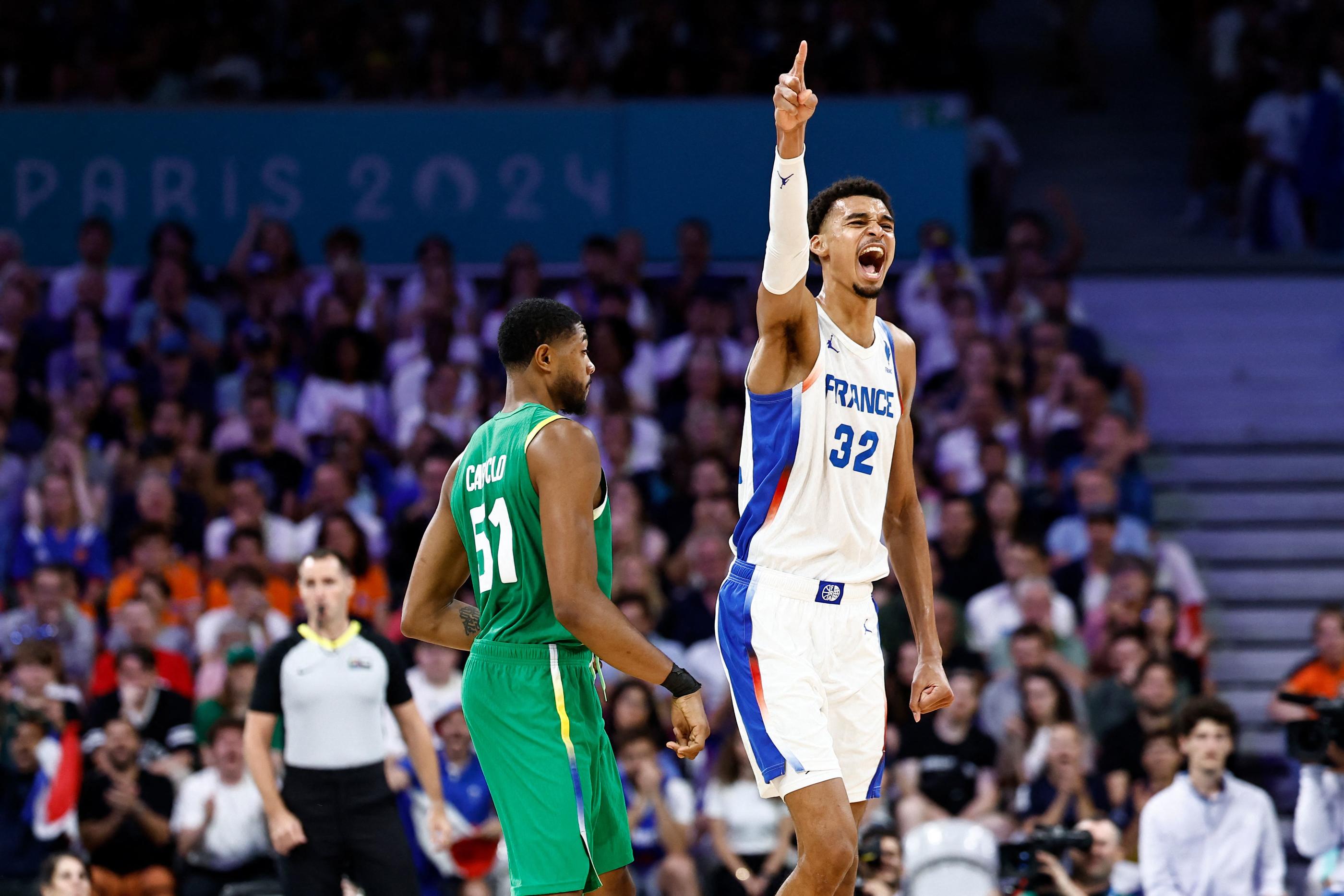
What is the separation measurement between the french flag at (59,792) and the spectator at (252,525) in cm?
197

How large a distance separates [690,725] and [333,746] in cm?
292

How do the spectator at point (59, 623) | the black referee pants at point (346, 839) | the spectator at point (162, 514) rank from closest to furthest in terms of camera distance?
the black referee pants at point (346, 839), the spectator at point (59, 623), the spectator at point (162, 514)

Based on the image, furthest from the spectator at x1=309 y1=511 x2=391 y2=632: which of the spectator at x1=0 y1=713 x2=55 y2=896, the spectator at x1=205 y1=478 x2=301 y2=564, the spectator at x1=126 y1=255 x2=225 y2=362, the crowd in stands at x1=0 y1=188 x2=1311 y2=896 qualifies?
the spectator at x1=126 y1=255 x2=225 y2=362

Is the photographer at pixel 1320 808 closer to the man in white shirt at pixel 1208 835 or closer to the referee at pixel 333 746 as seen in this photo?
the man in white shirt at pixel 1208 835

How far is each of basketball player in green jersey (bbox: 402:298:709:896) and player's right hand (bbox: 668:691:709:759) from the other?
34mm

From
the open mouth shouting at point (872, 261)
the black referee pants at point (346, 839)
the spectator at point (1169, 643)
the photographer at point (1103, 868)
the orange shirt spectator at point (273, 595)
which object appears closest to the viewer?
the open mouth shouting at point (872, 261)

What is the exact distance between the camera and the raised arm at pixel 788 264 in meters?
5.18

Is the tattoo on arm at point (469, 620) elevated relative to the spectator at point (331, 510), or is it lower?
lower

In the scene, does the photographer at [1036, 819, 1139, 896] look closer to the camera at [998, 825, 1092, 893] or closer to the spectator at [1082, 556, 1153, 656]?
the camera at [998, 825, 1092, 893]

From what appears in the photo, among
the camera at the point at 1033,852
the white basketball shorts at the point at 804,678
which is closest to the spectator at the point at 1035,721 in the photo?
the camera at the point at 1033,852

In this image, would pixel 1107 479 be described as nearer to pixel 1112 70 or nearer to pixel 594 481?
pixel 594 481

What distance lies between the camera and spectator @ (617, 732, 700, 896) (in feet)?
31.4

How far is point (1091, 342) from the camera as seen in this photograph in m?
13.4

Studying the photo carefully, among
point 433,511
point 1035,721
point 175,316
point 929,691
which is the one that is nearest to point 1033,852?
point 1035,721
